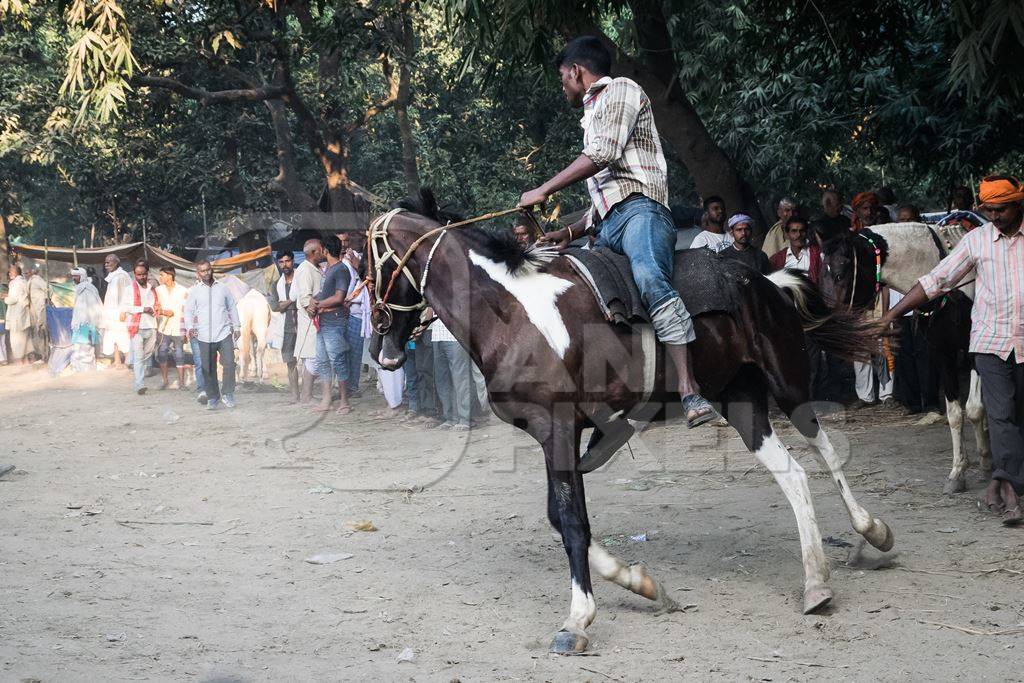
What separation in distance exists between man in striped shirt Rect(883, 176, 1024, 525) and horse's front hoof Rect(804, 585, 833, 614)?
6.15 feet

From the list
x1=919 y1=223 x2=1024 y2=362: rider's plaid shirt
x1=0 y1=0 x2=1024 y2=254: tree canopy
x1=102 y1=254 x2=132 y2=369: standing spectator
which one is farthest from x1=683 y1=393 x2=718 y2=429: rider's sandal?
x1=102 y1=254 x2=132 y2=369: standing spectator

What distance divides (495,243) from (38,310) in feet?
64.1

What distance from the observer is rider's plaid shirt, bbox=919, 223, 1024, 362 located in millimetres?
6047

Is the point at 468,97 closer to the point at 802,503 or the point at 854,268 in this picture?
the point at 854,268

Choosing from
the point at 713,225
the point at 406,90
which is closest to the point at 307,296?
the point at 713,225

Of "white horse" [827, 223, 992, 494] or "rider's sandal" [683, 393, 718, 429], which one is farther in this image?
"white horse" [827, 223, 992, 494]

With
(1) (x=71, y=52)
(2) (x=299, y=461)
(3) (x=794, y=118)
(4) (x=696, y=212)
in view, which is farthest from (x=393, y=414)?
(3) (x=794, y=118)

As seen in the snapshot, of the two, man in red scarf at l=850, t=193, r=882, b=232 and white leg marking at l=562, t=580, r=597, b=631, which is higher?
man in red scarf at l=850, t=193, r=882, b=232

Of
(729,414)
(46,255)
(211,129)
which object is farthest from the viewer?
(211,129)

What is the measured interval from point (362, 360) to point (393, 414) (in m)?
2.03

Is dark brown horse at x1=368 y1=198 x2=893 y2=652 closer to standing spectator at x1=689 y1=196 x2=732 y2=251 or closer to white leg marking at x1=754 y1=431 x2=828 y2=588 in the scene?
white leg marking at x1=754 y1=431 x2=828 y2=588

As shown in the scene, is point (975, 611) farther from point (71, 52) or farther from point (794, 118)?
point (794, 118)

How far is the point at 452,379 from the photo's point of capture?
11828mm

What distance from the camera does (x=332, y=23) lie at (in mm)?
16188
